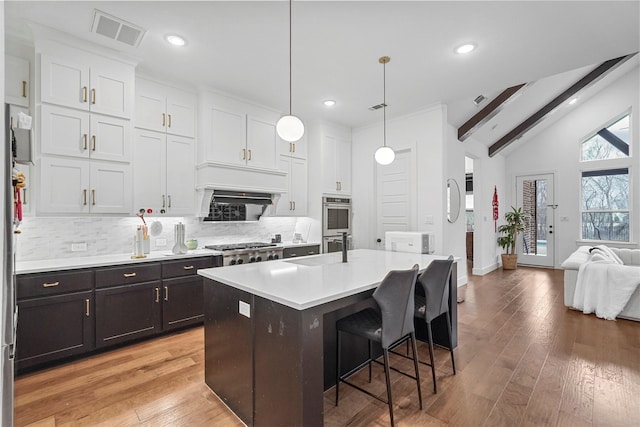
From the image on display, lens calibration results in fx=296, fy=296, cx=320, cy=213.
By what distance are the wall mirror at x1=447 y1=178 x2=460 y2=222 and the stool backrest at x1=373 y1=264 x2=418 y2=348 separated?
11.0ft

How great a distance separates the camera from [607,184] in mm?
6418

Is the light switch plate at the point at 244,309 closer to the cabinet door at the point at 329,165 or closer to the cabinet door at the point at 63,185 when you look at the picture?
the cabinet door at the point at 63,185

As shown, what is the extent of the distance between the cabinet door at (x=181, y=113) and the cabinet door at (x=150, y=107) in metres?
0.07

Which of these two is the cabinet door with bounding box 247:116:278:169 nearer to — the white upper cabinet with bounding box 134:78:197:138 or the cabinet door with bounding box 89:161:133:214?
the white upper cabinet with bounding box 134:78:197:138

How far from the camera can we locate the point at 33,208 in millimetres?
2584

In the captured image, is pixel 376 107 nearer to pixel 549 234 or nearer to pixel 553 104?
pixel 553 104

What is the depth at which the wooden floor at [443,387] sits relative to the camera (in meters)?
1.91

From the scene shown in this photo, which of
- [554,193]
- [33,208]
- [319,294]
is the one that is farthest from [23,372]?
[554,193]

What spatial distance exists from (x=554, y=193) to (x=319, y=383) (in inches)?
313

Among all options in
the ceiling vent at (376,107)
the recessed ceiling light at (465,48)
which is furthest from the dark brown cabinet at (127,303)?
the recessed ceiling light at (465,48)

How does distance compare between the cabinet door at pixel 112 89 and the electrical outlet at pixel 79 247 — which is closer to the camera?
the cabinet door at pixel 112 89

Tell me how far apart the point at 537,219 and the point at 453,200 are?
398 cm

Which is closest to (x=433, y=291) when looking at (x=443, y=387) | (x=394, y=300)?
(x=394, y=300)

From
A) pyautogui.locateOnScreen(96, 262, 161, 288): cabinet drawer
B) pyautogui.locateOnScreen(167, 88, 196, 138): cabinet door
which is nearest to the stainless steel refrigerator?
pyautogui.locateOnScreen(96, 262, 161, 288): cabinet drawer
